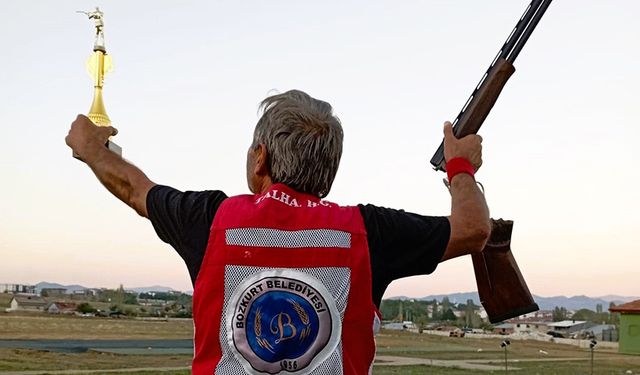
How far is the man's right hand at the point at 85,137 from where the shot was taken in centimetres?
262

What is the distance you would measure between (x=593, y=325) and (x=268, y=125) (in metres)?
91.8

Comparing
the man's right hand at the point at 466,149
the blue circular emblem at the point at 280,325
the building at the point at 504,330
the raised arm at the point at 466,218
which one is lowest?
the building at the point at 504,330

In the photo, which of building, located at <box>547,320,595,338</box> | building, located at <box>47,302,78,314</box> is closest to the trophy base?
building, located at <box>47,302,78,314</box>

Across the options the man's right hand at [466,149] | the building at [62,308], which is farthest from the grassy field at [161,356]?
the man's right hand at [466,149]

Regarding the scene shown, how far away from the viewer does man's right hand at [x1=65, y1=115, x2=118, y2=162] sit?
2625 millimetres

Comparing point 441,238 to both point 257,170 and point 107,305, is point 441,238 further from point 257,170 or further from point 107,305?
point 107,305

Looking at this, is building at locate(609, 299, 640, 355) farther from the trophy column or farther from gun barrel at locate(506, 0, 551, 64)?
the trophy column

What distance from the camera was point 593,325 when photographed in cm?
8794

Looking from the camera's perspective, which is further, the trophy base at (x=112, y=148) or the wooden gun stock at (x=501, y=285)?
the wooden gun stock at (x=501, y=285)

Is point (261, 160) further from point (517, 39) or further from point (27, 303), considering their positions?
point (27, 303)

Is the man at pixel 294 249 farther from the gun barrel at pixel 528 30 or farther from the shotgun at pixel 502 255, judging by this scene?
the gun barrel at pixel 528 30

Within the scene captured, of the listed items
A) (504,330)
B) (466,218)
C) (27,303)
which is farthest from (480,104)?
(27,303)

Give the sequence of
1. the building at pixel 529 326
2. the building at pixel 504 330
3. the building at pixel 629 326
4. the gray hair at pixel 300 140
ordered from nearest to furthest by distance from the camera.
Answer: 1. the gray hair at pixel 300 140
2. the building at pixel 629 326
3. the building at pixel 504 330
4. the building at pixel 529 326

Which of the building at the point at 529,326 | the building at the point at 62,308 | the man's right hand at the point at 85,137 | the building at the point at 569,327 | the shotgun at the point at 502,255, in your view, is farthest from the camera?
the building at the point at 569,327
